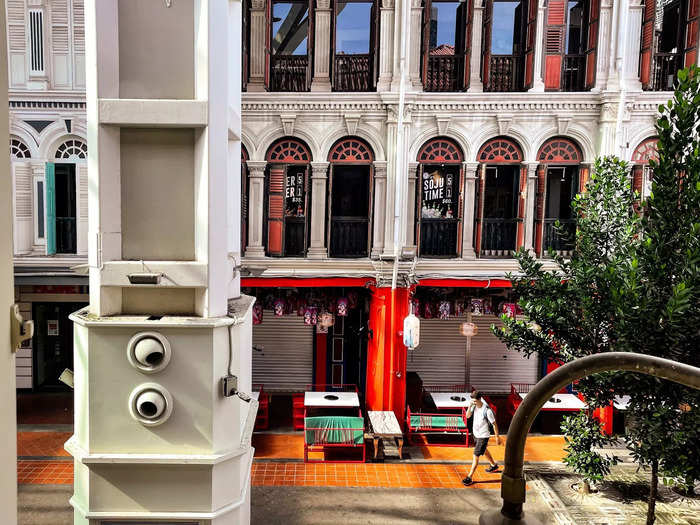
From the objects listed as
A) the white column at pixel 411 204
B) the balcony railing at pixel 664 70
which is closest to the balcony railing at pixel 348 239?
the white column at pixel 411 204

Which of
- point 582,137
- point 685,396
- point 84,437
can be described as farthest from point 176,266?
point 582,137

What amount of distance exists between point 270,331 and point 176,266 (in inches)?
380

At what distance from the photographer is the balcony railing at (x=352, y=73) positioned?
39.2 ft

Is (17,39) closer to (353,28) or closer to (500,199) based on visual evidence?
(353,28)

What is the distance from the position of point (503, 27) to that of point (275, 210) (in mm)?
7172

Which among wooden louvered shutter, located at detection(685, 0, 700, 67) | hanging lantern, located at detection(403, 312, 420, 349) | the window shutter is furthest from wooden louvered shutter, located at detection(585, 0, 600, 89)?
the window shutter

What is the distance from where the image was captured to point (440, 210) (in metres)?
12.3

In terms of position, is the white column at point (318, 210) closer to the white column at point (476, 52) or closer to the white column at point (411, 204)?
the white column at point (411, 204)

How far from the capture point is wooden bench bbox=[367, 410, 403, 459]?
10.7 metres

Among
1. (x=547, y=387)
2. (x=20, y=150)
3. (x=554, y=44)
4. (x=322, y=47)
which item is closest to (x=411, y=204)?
(x=322, y=47)

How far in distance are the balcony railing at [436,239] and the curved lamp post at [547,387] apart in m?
9.90

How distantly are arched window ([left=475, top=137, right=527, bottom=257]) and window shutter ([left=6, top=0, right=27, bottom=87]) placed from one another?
11.0m

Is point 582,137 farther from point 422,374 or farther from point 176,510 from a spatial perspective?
point 176,510

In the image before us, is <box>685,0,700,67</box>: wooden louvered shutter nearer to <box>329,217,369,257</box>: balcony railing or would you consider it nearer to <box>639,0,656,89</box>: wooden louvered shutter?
<box>639,0,656,89</box>: wooden louvered shutter
